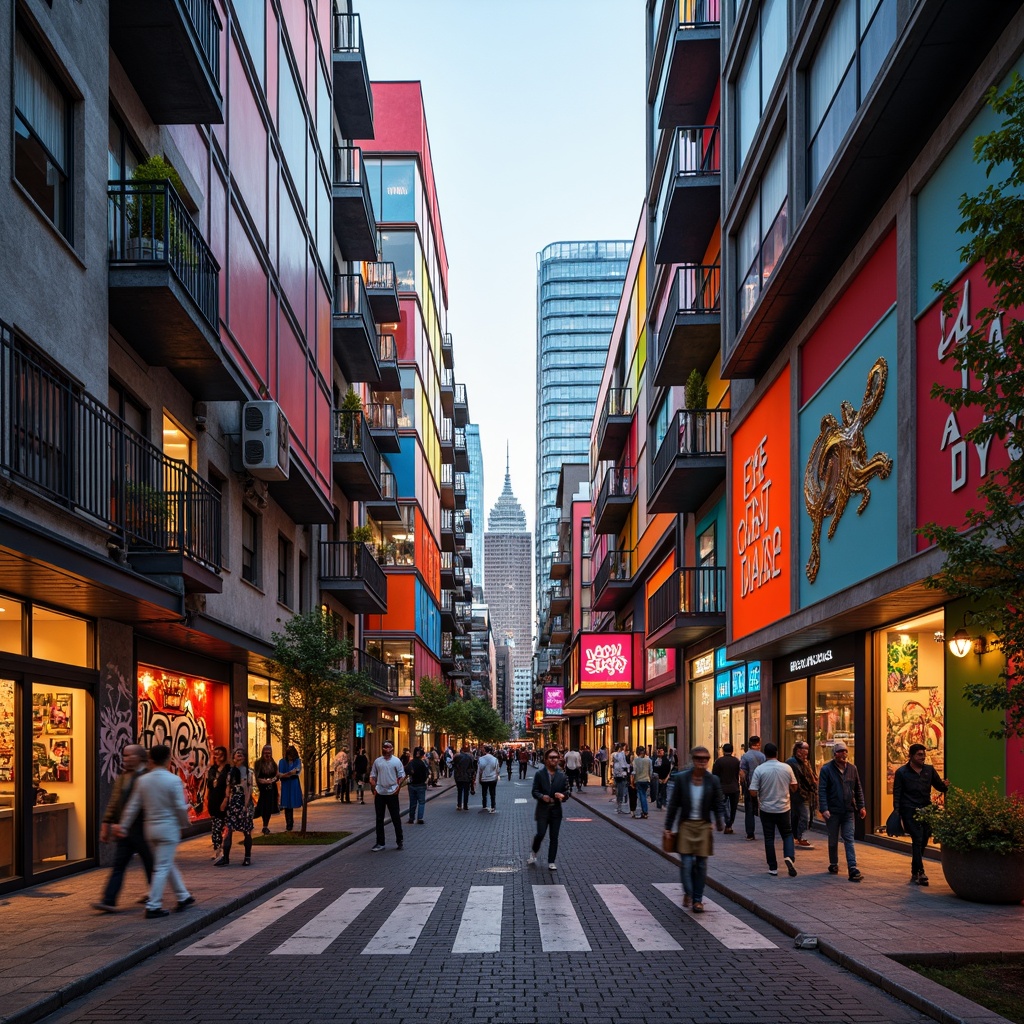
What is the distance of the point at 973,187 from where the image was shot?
40.3ft

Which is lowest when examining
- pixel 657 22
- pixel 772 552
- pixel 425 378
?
pixel 772 552

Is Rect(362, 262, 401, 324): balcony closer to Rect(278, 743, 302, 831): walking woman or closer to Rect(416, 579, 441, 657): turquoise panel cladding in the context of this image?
Rect(416, 579, 441, 657): turquoise panel cladding

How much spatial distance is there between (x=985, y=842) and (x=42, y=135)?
12.2 metres

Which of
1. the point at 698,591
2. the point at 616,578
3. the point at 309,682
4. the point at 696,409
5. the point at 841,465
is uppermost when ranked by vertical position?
the point at 696,409

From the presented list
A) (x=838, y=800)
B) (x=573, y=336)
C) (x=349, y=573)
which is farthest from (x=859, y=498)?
(x=573, y=336)

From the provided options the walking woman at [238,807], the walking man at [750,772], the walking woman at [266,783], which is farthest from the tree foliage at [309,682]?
the walking man at [750,772]

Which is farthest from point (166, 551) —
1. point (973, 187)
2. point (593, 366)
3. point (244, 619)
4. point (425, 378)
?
point (593, 366)

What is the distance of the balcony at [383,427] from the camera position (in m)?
41.3

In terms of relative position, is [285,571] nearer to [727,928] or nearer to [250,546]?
[250,546]

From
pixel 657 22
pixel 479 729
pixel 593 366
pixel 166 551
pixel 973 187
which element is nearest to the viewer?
pixel 973 187

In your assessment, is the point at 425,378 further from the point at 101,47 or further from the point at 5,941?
the point at 5,941

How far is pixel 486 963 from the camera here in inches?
344

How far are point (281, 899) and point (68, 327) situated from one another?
6.89 m

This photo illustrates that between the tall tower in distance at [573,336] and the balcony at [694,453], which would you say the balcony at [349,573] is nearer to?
the balcony at [694,453]
